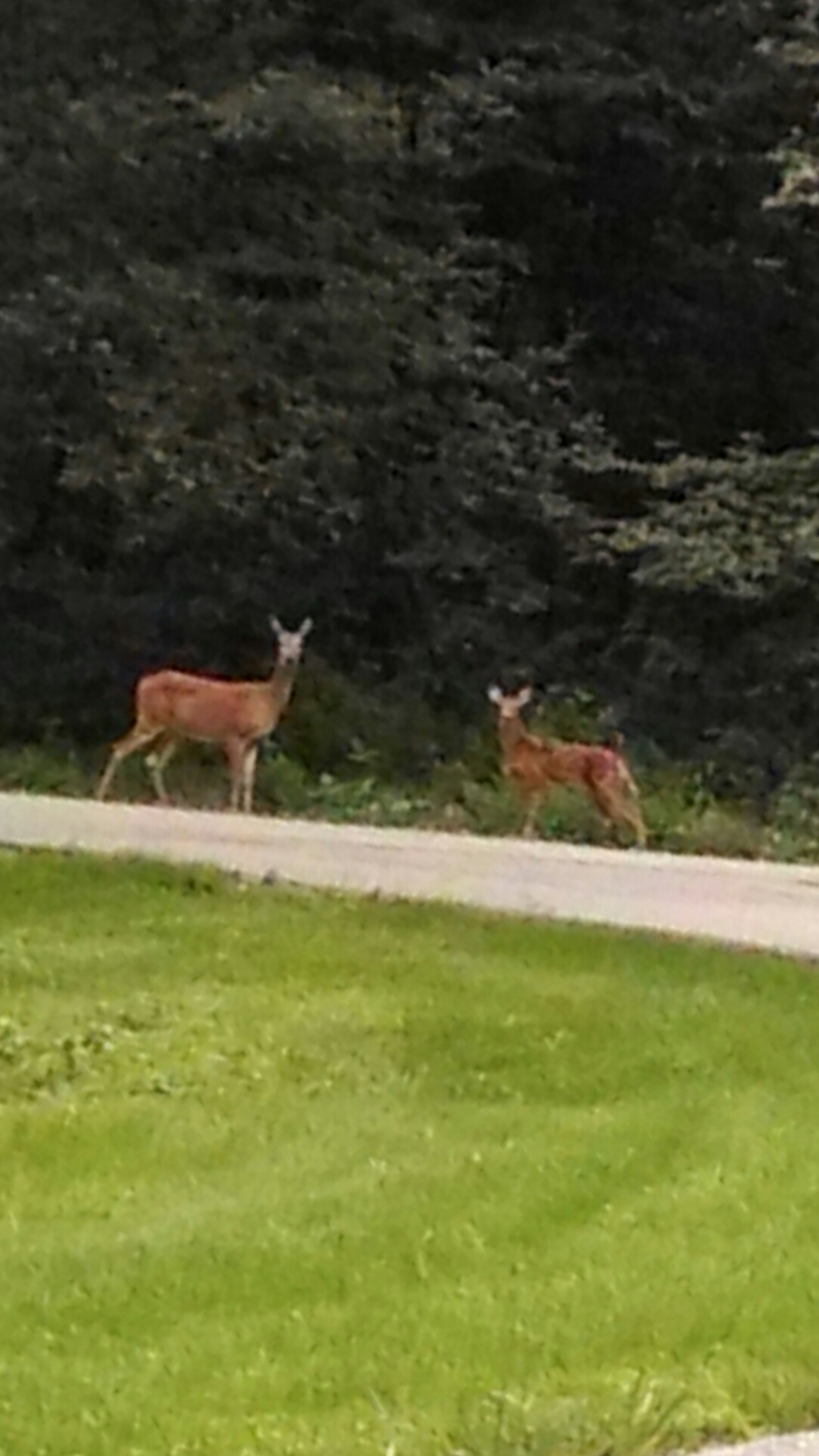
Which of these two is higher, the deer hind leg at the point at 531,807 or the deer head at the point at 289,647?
the deer head at the point at 289,647

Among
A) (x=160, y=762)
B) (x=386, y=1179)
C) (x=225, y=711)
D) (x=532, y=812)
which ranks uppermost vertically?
(x=225, y=711)

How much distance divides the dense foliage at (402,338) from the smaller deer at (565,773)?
2143 millimetres

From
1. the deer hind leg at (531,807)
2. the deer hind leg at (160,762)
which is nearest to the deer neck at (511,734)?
the deer hind leg at (531,807)

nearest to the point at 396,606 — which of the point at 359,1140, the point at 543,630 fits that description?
the point at 543,630

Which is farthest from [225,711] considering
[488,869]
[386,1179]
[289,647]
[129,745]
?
[386,1179]

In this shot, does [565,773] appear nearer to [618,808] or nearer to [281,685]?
[618,808]

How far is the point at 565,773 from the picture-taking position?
1115cm

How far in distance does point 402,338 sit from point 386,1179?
822 centimetres

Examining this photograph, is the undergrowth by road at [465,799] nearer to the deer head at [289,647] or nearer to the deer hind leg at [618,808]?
the deer hind leg at [618,808]

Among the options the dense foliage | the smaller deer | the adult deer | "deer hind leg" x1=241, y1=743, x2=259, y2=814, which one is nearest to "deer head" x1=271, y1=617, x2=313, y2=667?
the adult deer

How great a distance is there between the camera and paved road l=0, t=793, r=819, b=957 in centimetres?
915

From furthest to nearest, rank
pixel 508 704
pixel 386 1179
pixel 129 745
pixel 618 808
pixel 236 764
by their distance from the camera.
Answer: pixel 129 745 < pixel 236 764 < pixel 508 704 < pixel 618 808 < pixel 386 1179

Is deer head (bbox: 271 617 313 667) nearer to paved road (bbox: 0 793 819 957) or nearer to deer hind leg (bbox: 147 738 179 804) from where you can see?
deer hind leg (bbox: 147 738 179 804)

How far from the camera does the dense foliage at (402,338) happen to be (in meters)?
13.6
